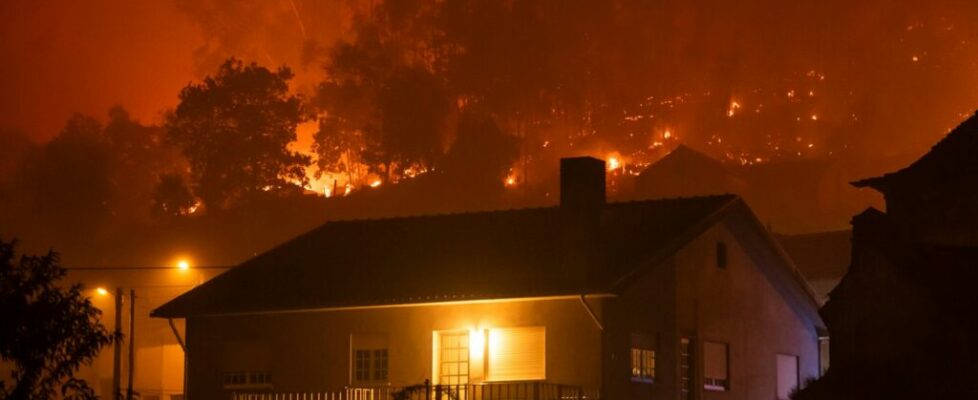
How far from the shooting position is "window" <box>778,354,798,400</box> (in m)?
42.2

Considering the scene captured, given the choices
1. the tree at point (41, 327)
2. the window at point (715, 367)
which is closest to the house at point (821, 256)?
the window at point (715, 367)

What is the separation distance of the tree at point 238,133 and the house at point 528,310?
218ft

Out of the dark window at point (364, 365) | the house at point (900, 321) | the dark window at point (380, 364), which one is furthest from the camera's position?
the dark window at point (364, 365)

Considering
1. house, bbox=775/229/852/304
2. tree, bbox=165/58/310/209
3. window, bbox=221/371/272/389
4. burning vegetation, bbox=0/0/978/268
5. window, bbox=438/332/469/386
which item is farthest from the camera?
burning vegetation, bbox=0/0/978/268

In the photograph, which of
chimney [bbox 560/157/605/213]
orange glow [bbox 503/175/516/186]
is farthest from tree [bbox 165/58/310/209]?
chimney [bbox 560/157/605/213]

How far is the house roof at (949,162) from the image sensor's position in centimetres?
3581

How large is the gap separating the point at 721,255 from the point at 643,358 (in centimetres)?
423

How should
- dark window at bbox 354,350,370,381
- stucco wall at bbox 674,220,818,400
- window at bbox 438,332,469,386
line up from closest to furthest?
window at bbox 438,332,469,386
stucco wall at bbox 674,220,818,400
dark window at bbox 354,350,370,381

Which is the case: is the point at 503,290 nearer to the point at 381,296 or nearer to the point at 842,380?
the point at 381,296

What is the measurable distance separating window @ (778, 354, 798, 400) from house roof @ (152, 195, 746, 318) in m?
4.92

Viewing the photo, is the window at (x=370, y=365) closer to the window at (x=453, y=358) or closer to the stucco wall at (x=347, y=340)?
the stucco wall at (x=347, y=340)

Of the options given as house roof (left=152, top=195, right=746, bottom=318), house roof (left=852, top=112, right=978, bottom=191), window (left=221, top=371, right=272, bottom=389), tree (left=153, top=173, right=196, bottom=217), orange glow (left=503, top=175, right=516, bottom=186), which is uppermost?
orange glow (left=503, top=175, right=516, bottom=186)

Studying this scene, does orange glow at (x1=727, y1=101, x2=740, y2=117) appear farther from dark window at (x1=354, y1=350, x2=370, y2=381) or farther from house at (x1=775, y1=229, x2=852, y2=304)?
dark window at (x1=354, y1=350, x2=370, y2=381)

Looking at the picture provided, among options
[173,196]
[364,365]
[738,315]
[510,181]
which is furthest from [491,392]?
[510,181]
